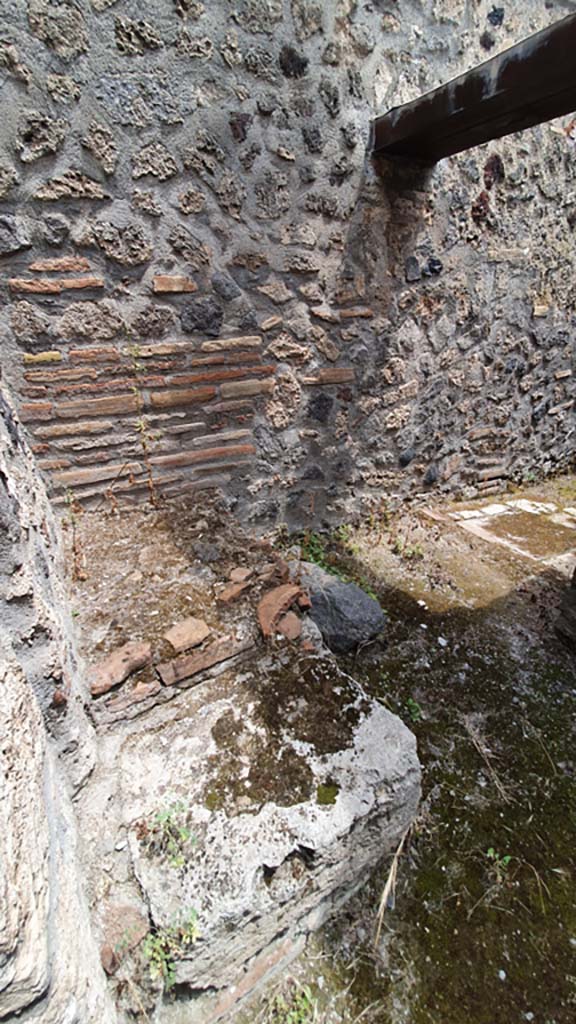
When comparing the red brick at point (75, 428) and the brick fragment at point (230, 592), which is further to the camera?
the red brick at point (75, 428)

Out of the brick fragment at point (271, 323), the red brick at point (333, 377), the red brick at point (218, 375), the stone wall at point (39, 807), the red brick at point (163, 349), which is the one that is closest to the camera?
the stone wall at point (39, 807)

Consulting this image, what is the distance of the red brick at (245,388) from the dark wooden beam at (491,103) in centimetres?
123

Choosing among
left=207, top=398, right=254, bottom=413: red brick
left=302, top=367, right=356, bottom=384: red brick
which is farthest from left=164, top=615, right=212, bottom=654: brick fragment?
left=302, top=367, right=356, bottom=384: red brick

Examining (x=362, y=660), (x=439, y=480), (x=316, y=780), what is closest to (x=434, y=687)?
(x=362, y=660)

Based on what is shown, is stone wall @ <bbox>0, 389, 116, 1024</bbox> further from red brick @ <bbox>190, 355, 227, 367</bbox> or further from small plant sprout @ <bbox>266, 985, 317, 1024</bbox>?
red brick @ <bbox>190, 355, 227, 367</bbox>

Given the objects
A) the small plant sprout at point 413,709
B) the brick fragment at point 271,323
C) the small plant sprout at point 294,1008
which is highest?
the brick fragment at point 271,323

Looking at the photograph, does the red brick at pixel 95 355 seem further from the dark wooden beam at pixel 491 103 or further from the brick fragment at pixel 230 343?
the dark wooden beam at pixel 491 103

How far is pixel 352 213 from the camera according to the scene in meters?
2.29

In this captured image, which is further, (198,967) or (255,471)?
(255,471)

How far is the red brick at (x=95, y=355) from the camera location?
187cm

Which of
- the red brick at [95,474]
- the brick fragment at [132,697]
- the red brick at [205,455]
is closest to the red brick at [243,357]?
the red brick at [205,455]

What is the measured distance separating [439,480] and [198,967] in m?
2.99

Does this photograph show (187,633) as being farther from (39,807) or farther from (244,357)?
(244,357)

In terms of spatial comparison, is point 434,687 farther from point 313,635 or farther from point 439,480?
point 439,480
